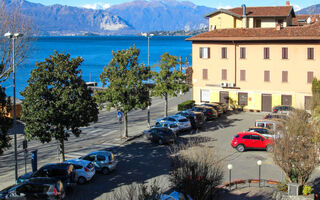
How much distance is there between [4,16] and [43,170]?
2092 centimetres

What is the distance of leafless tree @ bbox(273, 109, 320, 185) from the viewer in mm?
19003

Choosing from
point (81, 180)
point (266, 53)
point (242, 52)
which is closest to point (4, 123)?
point (81, 180)

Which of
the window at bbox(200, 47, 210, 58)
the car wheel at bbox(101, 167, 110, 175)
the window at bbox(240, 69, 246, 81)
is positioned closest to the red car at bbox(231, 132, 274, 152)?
the car wheel at bbox(101, 167, 110, 175)

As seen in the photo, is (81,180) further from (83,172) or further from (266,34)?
(266,34)

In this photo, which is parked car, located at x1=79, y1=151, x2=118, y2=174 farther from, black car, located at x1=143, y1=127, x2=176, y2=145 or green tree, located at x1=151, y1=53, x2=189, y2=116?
green tree, located at x1=151, y1=53, x2=189, y2=116

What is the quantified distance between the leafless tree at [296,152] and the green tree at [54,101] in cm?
1123

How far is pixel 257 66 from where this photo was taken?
42469mm

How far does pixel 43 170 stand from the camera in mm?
21156

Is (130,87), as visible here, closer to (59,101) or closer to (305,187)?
(59,101)

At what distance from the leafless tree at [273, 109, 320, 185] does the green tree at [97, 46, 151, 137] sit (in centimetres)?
1413

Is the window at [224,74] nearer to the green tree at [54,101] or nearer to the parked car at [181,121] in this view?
the parked car at [181,121]

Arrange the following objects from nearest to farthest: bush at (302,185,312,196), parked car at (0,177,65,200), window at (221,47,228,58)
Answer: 1. parked car at (0,177,65,200)
2. bush at (302,185,312,196)
3. window at (221,47,228,58)

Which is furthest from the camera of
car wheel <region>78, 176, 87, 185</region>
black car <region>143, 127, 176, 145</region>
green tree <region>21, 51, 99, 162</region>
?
black car <region>143, 127, 176, 145</region>

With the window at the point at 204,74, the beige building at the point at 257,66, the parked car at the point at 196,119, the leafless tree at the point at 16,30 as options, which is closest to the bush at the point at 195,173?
the parked car at the point at 196,119
